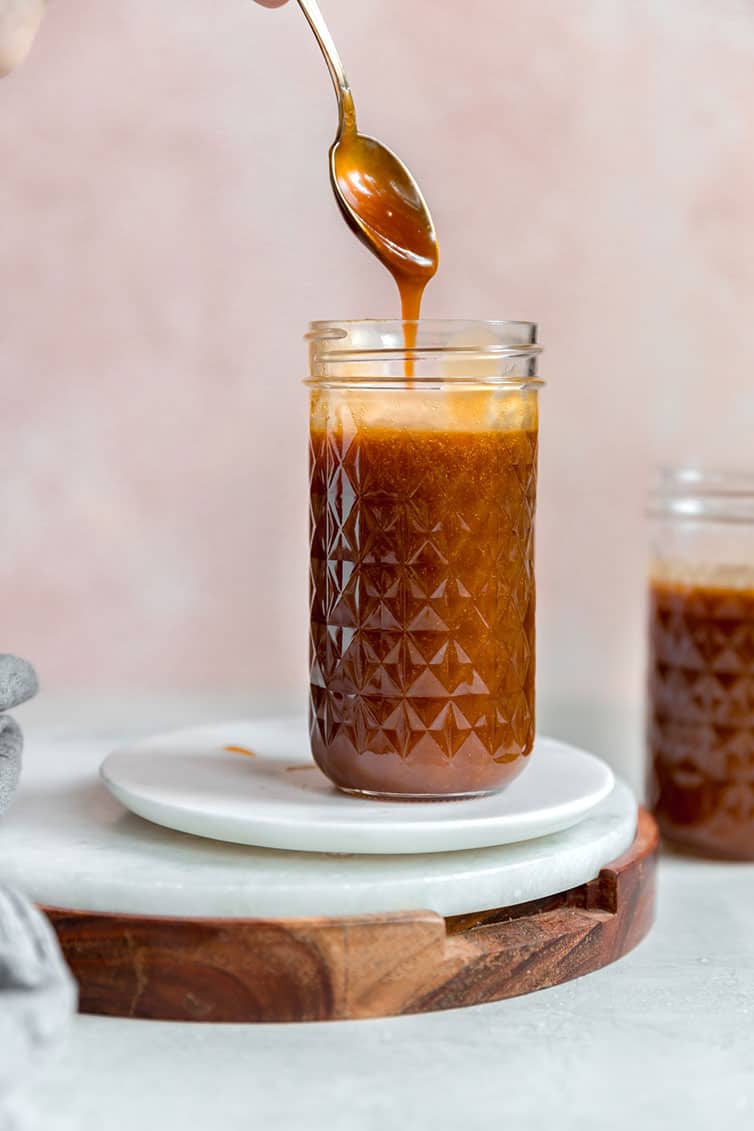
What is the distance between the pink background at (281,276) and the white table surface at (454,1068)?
103 cm

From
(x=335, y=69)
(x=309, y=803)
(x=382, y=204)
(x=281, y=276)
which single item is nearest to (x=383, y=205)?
(x=382, y=204)

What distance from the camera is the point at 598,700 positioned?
6.56 feet

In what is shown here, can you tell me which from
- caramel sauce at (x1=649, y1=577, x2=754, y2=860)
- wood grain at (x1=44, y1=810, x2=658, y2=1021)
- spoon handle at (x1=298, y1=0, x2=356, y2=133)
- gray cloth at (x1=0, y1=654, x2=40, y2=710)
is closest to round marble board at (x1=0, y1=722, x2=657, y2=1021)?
wood grain at (x1=44, y1=810, x2=658, y2=1021)

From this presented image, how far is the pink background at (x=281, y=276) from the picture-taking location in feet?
6.13

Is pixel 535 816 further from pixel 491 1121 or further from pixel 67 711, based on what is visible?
pixel 67 711

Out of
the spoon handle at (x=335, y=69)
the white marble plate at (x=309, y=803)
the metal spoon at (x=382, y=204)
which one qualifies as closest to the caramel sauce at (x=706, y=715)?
the white marble plate at (x=309, y=803)

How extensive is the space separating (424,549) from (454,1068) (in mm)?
367

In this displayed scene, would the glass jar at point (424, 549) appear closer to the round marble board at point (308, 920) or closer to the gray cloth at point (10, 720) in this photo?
the round marble board at point (308, 920)

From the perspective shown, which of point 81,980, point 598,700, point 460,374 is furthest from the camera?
point 598,700

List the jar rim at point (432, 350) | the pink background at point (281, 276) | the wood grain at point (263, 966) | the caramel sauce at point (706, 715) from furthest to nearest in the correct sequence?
the pink background at point (281, 276) < the caramel sauce at point (706, 715) < the jar rim at point (432, 350) < the wood grain at point (263, 966)

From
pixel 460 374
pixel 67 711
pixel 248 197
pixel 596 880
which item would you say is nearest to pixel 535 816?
pixel 596 880

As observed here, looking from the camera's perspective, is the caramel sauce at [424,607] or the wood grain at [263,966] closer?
the wood grain at [263,966]

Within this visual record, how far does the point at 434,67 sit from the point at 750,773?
113 cm

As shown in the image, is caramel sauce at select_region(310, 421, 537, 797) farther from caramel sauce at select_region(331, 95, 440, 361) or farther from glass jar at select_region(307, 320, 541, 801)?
caramel sauce at select_region(331, 95, 440, 361)
